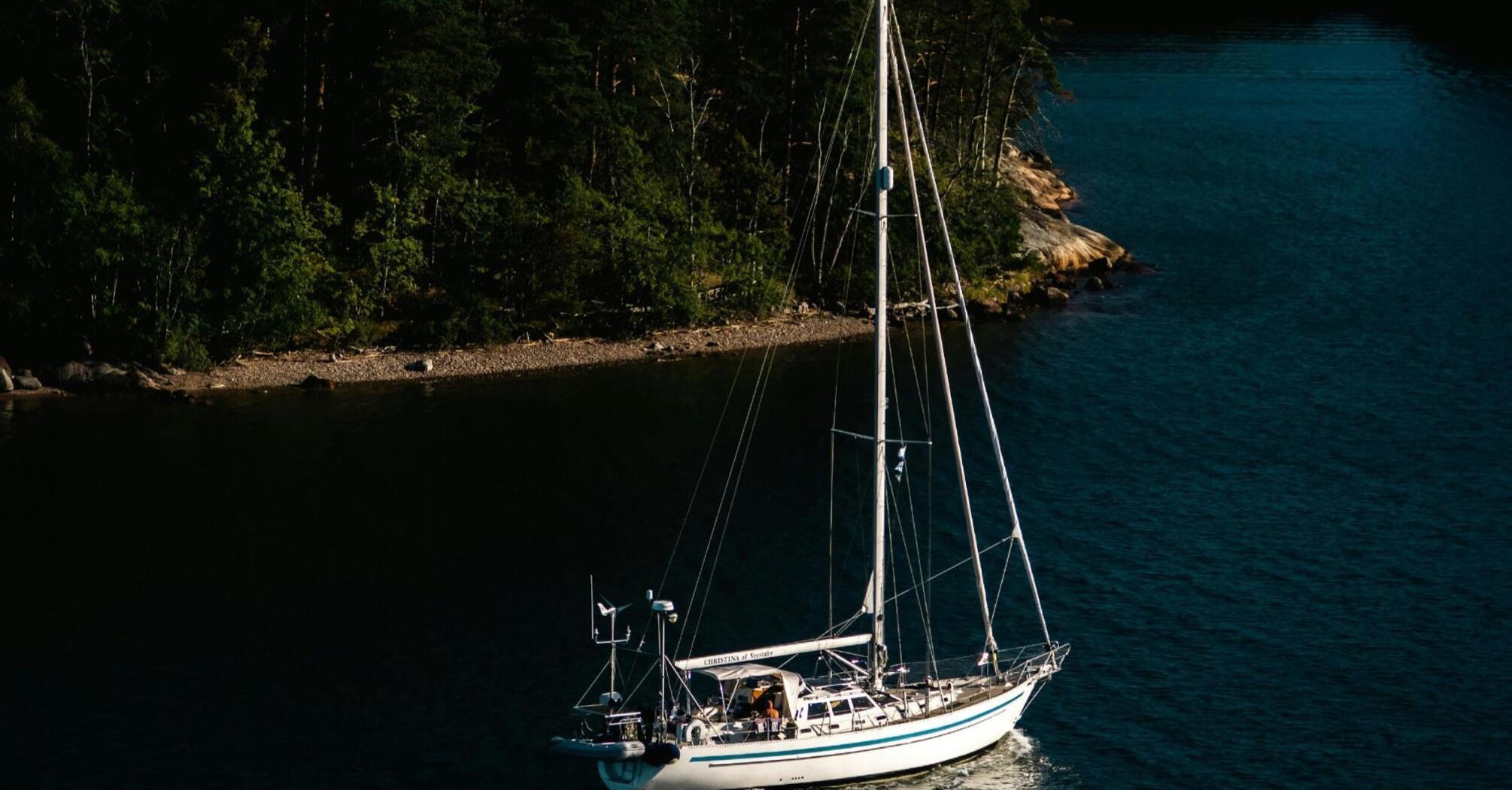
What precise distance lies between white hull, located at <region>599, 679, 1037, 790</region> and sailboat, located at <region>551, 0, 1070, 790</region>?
0.03m

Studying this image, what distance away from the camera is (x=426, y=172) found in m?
79.2

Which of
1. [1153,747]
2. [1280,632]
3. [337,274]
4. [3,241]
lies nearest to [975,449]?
[1280,632]

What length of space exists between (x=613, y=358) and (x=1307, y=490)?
32.7m

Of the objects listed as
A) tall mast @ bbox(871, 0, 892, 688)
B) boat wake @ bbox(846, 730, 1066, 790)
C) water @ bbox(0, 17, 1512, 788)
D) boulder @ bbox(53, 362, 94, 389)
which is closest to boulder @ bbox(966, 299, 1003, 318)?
water @ bbox(0, 17, 1512, 788)

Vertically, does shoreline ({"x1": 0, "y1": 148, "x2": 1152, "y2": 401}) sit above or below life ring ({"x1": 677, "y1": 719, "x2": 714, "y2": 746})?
above

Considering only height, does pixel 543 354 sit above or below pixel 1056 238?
below

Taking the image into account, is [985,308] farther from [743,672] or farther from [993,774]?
[743,672]

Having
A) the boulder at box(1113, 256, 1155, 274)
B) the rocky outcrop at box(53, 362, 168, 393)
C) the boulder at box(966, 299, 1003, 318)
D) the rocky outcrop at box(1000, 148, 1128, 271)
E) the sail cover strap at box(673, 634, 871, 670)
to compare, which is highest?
the rocky outcrop at box(1000, 148, 1128, 271)

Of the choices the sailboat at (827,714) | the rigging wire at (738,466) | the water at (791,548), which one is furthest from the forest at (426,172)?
the sailboat at (827,714)

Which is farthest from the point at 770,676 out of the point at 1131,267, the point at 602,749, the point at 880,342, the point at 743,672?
the point at 1131,267

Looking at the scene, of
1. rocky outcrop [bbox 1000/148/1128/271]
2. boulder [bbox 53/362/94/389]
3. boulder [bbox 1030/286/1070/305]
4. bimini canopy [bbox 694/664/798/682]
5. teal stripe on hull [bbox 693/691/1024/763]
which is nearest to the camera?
teal stripe on hull [bbox 693/691/1024/763]

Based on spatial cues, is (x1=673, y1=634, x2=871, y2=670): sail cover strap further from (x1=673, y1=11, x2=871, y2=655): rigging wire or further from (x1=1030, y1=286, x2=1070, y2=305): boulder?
(x1=1030, y1=286, x2=1070, y2=305): boulder

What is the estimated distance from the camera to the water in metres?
45.2

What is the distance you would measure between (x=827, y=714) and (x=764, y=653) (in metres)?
2.16
